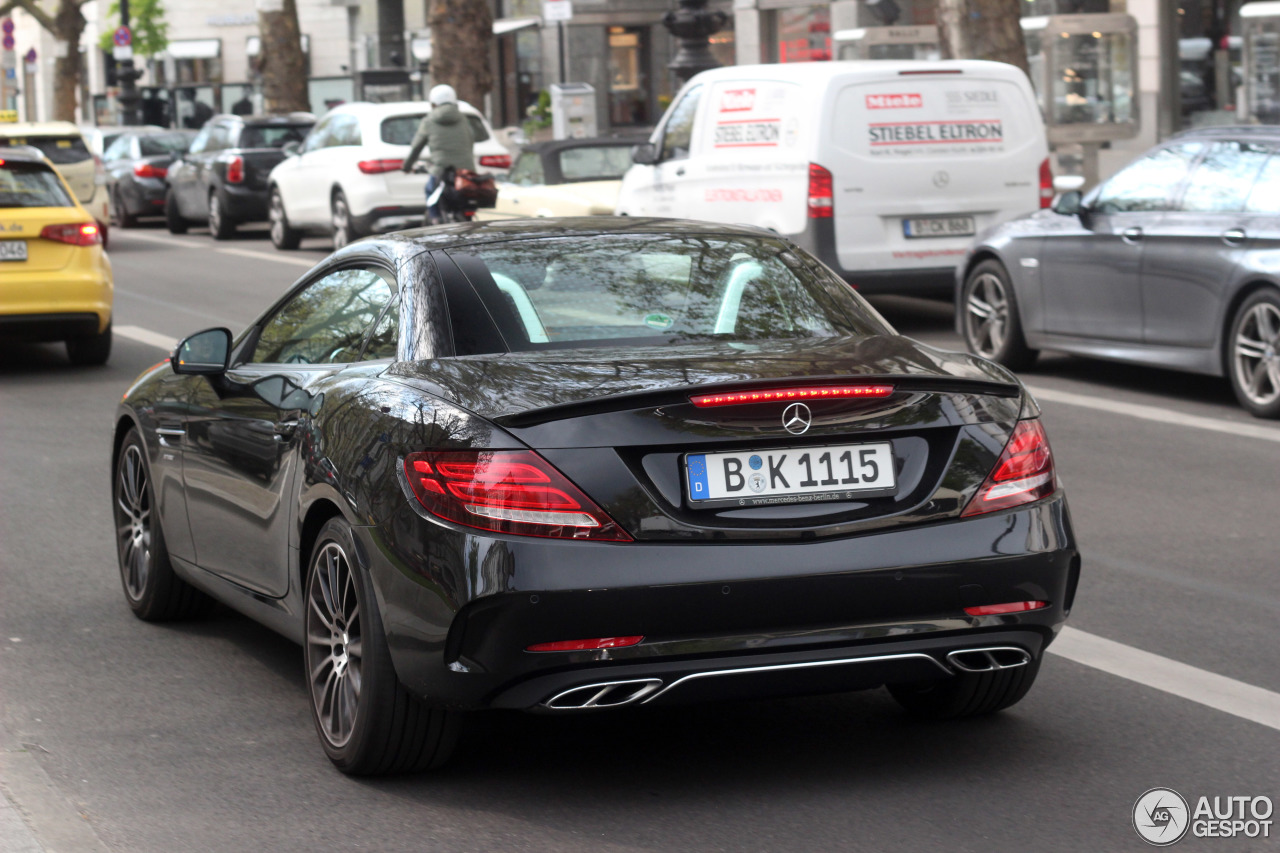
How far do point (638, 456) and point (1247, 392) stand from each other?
717 cm

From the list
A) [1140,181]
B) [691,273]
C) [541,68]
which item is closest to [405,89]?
[541,68]

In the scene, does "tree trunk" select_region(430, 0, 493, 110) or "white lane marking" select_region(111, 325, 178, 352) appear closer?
"white lane marking" select_region(111, 325, 178, 352)

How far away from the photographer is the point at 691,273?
5.29 meters

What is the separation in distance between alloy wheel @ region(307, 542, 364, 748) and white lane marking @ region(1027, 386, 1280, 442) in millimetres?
6390

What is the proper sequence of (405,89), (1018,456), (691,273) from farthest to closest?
(405,89), (691,273), (1018,456)

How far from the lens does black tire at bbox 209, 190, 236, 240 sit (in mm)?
26734

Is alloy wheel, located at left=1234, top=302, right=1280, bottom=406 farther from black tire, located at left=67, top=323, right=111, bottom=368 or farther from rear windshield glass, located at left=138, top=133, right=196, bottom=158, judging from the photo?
rear windshield glass, located at left=138, top=133, right=196, bottom=158

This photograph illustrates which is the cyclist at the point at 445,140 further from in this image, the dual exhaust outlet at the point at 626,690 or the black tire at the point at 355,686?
the dual exhaust outlet at the point at 626,690

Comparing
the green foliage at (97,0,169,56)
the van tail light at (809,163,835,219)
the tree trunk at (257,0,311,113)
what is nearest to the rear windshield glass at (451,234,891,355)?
the van tail light at (809,163,835,219)

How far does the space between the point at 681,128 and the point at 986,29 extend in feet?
17.0

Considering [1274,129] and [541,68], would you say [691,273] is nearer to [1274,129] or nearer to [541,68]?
[1274,129]

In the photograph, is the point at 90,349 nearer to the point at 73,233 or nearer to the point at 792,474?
the point at 73,233

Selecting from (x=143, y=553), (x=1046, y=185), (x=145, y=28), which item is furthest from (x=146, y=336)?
(x=145, y=28)

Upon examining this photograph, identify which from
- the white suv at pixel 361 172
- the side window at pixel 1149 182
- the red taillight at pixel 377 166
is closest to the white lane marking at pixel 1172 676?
the side window at pixel 1149 182
